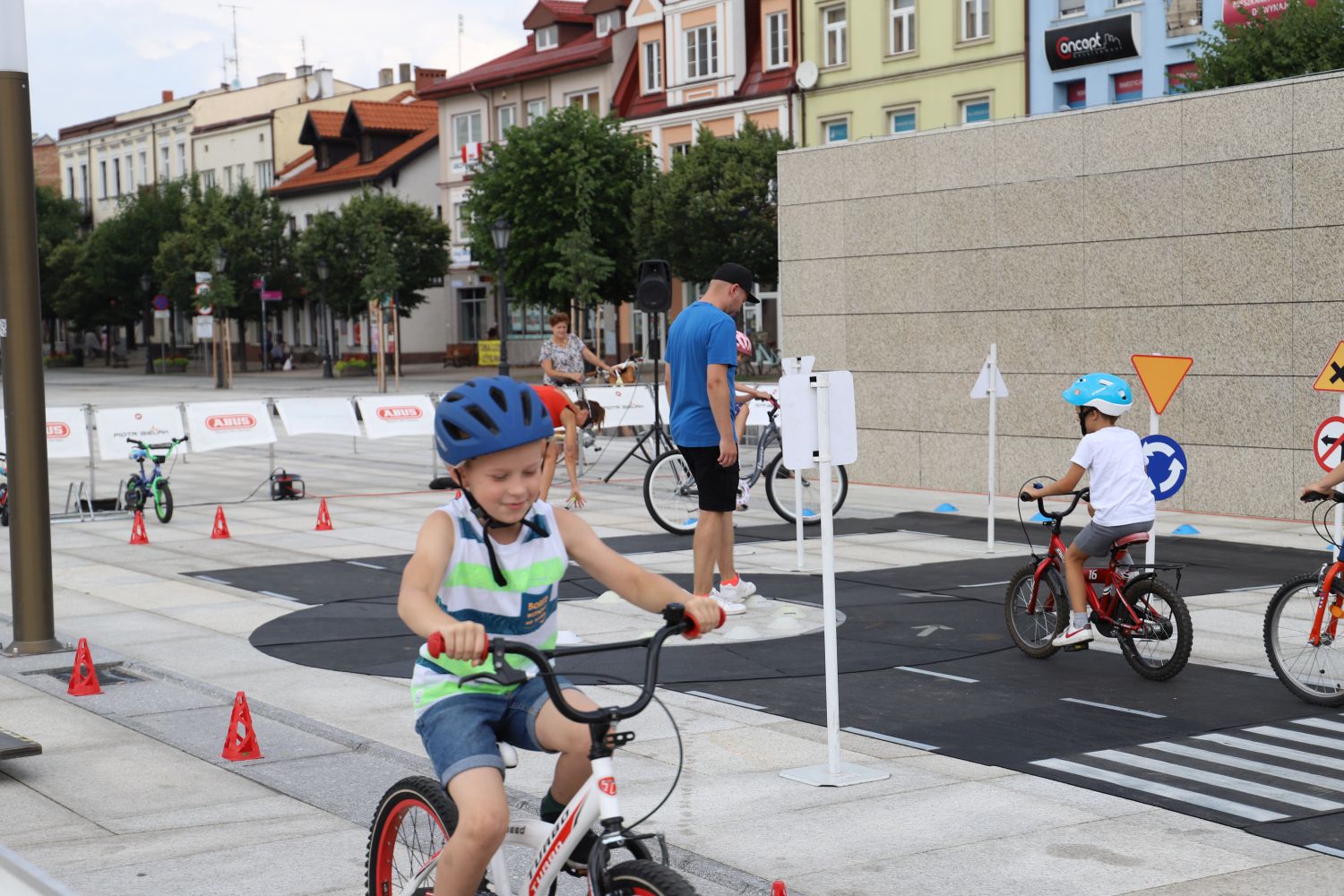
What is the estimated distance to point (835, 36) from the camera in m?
47.4

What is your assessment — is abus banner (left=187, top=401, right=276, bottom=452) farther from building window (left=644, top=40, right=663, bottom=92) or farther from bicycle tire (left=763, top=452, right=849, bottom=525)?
building window (left=644, top=40, right=663, bottom=92)

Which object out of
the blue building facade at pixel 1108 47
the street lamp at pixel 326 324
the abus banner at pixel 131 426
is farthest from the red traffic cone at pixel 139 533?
the street lamp at pixel 326 324

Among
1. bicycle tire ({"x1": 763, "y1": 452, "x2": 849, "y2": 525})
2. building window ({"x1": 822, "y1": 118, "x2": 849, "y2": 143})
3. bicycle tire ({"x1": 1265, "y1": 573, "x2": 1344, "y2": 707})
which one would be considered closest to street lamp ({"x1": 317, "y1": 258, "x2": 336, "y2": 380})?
building window ({"x1": 822, "y1": 118, "x2": 849, "y2": 143})

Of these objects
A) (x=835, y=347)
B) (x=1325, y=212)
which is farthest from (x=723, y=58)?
(x=1325, y=212)

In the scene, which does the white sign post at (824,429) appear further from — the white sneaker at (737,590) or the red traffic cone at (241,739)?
the white sneaker at (737,590)

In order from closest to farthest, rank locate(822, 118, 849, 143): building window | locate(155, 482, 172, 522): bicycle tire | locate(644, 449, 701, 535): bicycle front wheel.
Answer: locate(644, 449, 701, 535): bicycle front wheel → locate(155, 482, 172, 522): bicycle tire → locate(822, 118, 849, 143): building window

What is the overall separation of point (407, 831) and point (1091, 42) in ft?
126

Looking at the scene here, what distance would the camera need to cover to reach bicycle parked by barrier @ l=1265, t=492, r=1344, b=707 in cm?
752

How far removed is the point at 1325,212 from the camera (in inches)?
583

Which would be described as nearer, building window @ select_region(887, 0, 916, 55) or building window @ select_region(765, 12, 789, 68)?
building window @ select_region(887, 0, 916, 55)

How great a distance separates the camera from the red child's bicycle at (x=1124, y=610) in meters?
8.12

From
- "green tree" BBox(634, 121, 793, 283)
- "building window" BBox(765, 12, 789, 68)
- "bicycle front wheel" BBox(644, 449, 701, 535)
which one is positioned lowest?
"bicycle front wheel" BBox(644, 449, 701, 535)

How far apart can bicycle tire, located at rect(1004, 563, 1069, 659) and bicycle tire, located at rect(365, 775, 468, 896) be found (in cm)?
524

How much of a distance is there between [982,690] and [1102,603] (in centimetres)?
87
